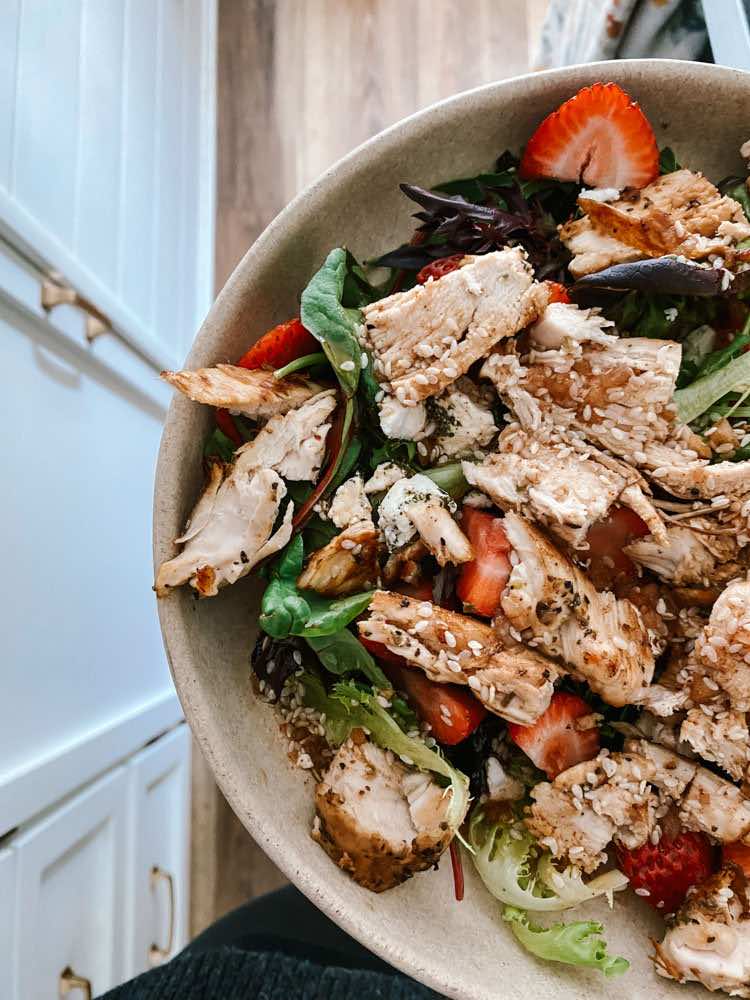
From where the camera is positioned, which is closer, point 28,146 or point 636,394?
point 636,394

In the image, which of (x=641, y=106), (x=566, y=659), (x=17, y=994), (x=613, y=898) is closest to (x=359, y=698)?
(x=566, y=659)

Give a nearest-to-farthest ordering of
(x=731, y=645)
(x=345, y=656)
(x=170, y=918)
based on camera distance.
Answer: (x=731, y=645), (x=345, y=656), (x=170, y=918)

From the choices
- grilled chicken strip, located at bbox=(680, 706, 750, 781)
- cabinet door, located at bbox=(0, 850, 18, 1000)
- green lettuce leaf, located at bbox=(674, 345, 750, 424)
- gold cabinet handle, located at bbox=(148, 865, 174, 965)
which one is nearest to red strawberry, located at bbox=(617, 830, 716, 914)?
grilled chicken strip, located at bbox=(680, 706, 750, 781)

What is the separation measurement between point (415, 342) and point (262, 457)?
11.4 inches

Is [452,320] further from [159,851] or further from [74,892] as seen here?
[159,851]

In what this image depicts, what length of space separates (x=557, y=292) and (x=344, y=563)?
0.54 m

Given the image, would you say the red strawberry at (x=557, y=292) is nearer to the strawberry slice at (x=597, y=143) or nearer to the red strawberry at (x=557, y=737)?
the strawberry slice at (x=597, y=143)

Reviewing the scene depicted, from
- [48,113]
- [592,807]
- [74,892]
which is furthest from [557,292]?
[74,892]

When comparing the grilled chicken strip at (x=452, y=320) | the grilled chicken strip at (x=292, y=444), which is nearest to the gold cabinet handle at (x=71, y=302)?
the grilled chicken strip at (x=292, y=444)

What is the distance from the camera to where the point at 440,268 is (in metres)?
1.31

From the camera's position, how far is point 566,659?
125 centimetres

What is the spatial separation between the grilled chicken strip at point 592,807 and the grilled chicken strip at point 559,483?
355 millimetres

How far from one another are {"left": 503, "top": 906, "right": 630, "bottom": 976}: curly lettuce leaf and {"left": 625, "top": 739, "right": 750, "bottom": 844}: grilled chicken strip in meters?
0.23

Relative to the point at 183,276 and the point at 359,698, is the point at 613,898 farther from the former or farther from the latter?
the point at 183,276
